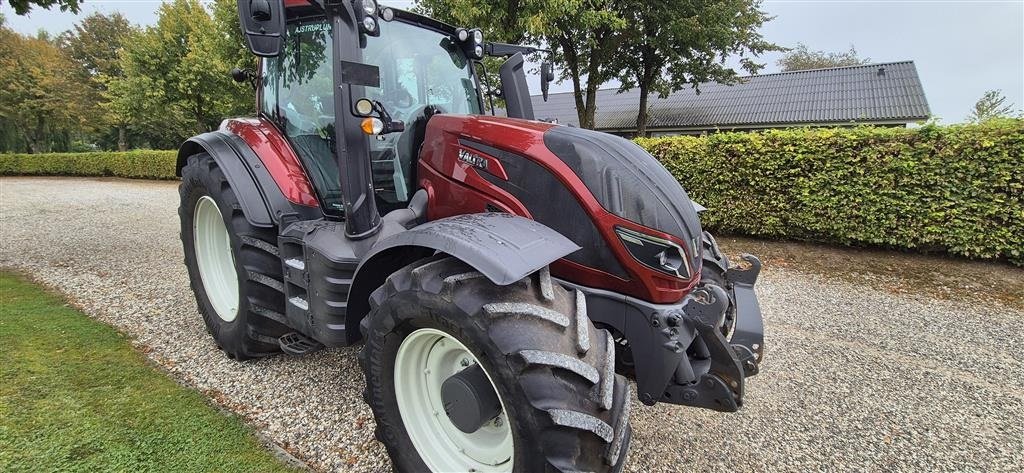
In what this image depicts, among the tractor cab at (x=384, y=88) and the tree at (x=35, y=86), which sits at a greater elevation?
the tree at (x=35, y=86)

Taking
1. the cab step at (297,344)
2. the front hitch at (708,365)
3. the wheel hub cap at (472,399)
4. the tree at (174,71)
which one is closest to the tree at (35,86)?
the tree at (174,71)

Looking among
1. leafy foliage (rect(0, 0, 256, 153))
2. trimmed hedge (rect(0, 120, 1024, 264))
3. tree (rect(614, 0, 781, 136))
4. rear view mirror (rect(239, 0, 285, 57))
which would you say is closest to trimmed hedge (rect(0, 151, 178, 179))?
leafy foliage (rect(0, 0, 256, 153))

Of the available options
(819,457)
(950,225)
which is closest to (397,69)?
(819,457)

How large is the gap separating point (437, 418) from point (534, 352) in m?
0.77

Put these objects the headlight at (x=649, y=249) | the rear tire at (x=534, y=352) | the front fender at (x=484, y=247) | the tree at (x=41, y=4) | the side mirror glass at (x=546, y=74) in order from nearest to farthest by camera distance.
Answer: the rear tire at (x=534, y=352) < the front fender at (x=484, y=247) < the headlight at (x=649, y=249) < the side mirror glass at (x=546, y=74) < the tree at (x=41, y=4)

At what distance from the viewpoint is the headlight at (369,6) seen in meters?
2.13

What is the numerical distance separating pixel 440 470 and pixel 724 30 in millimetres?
16086

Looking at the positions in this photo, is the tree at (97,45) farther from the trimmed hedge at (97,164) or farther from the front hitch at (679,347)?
the front hitch at (679,347)

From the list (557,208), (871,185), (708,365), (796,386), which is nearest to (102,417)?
(557,208)

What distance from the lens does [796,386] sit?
3086 mm

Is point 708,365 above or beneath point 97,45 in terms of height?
beneath

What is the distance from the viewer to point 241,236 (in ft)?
8.93

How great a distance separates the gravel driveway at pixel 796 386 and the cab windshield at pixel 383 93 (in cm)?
113

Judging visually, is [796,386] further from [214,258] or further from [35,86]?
[35,86]
